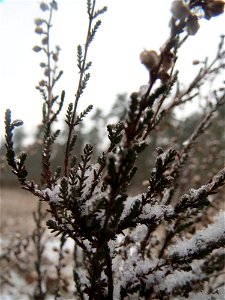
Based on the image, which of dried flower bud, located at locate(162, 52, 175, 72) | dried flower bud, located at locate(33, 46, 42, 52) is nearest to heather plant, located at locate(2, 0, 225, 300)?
dried flower bud, located at locate(162, 52, 175, 72)

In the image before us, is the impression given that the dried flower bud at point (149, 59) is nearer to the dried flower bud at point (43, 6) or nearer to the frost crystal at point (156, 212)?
the frost crystal at point (156, 212)

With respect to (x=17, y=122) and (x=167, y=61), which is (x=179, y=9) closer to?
(x=167, y=61)

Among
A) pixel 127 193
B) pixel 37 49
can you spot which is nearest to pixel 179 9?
pixel 127 193

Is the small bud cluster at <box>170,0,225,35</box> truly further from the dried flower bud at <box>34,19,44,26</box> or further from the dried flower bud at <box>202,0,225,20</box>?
the dried flower bud at <box>34,19,44,26</box>

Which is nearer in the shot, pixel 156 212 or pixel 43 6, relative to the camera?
pixel 156 212

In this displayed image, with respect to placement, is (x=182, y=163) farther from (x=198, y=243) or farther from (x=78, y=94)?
(x=78, y=94)

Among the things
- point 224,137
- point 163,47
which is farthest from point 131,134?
point 224,137
